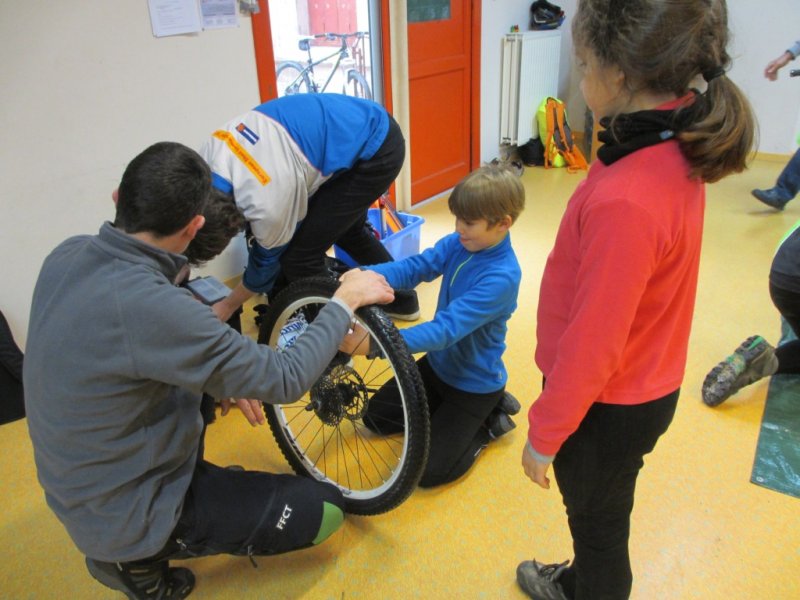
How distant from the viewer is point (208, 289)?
218 centimetres

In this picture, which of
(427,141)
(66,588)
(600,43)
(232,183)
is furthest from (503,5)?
(66,588)

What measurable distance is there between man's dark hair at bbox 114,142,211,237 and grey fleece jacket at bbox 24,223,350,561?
0.04m

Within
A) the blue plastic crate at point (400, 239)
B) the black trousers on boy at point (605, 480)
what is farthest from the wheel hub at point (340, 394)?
the blue plastic crate at point (400, 239)

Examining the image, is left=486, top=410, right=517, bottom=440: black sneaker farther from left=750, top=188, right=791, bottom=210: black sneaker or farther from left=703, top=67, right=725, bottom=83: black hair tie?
left=750, top=188, right=791, bottom=210: black sneaker

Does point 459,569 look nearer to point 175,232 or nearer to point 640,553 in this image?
point 640,553

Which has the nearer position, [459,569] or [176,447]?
[176,447]

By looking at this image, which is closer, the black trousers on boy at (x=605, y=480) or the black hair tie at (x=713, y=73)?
the black hair tie at (x=713, y=73)

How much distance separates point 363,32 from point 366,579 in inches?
121

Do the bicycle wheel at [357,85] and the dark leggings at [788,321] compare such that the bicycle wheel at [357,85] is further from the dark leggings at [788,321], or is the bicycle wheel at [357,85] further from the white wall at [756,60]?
the dark leggings at [788,321]

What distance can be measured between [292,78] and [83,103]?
5.33 feet

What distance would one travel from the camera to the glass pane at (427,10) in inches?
141

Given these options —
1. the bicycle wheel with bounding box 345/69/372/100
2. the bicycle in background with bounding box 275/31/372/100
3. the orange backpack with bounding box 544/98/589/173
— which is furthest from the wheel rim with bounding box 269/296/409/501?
the orange backpack with bounding box 544/98/589/173

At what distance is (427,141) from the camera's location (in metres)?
4.05

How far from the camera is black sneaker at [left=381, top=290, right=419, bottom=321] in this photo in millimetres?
2570
